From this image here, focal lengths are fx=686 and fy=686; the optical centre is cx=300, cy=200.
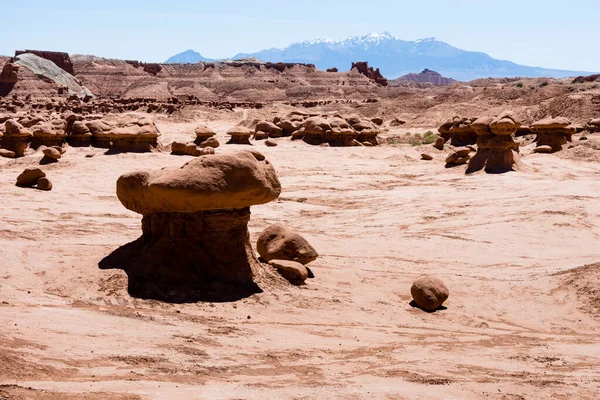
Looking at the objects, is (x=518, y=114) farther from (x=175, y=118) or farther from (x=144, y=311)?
(x=144, y=311)

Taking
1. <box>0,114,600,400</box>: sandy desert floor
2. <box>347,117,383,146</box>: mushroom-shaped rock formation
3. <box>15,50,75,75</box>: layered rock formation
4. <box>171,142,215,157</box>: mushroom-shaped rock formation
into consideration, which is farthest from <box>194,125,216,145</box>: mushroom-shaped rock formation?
<box>15,50,75,75</box>: layered rock formation

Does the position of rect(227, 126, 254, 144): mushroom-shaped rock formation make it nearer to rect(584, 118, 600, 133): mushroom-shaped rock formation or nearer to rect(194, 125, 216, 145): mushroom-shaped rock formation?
rect(194, 125, 216, 145): mushroom-shaped rock formation

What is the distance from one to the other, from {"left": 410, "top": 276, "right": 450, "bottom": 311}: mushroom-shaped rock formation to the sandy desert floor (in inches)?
7.5

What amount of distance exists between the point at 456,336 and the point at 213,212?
3506 mm

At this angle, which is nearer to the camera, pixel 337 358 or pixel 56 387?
pixel 56 387

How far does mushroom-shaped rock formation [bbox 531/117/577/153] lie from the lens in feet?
82.8

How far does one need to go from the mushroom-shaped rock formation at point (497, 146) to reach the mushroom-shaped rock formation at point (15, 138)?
1436 centimetres

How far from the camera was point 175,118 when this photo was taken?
38.8 meters

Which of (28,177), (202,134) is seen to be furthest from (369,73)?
(28,177)

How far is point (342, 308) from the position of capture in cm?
927

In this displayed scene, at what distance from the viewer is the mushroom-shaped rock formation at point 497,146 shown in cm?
2036

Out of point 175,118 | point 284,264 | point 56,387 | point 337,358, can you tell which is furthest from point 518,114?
point 56,387

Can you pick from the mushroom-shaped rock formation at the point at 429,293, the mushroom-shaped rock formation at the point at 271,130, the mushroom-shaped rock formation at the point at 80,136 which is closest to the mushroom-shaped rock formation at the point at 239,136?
the mushroom-shaped rock formation at the point at 271,130

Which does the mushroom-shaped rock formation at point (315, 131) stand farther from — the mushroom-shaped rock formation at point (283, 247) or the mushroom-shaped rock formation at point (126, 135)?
the mushroom-shaped rock formation at point (283, 247)
